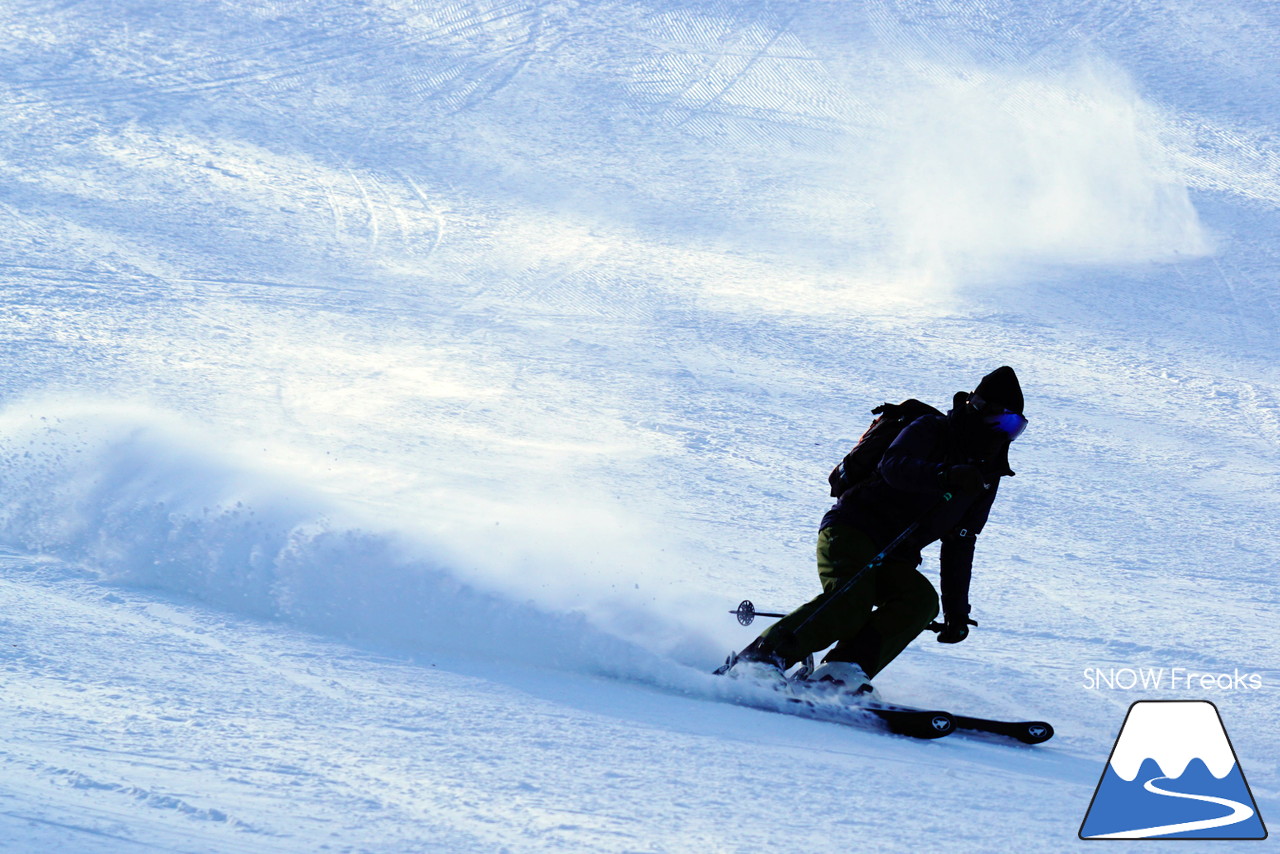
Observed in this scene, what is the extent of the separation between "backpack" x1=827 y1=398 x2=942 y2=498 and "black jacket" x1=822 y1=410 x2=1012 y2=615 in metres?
0.04

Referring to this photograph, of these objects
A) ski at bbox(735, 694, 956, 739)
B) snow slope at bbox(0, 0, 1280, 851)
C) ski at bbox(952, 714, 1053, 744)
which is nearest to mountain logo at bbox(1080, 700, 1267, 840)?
snow slope at bbox(0, 0, 1280, 851)

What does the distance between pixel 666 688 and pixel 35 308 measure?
20.8 ft

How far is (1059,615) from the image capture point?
5727 mm

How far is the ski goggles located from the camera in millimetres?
4293

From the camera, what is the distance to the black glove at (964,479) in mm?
4148

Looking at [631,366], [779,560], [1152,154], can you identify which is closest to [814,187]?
[1152,154]

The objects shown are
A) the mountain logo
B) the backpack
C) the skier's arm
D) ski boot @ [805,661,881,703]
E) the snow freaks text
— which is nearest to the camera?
the mountain logo

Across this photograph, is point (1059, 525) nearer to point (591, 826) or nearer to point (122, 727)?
point (591, 826)

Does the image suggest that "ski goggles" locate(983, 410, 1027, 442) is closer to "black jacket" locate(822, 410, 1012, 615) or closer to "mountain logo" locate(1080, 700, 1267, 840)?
"black jacket" locate(822, 410, 1012, 615)

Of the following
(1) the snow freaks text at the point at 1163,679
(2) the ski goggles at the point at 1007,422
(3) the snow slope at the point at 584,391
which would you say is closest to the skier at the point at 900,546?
(2) the ski goggles at the point at 1007,422

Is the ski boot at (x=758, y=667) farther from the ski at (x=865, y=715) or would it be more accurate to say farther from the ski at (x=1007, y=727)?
the ski at (x=1007, y=727)

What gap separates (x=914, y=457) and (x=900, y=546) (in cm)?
41

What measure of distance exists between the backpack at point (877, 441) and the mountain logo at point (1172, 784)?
1.20 metres

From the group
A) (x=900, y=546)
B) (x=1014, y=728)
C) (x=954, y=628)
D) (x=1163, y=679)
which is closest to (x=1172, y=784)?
(x=1014, y=728)
